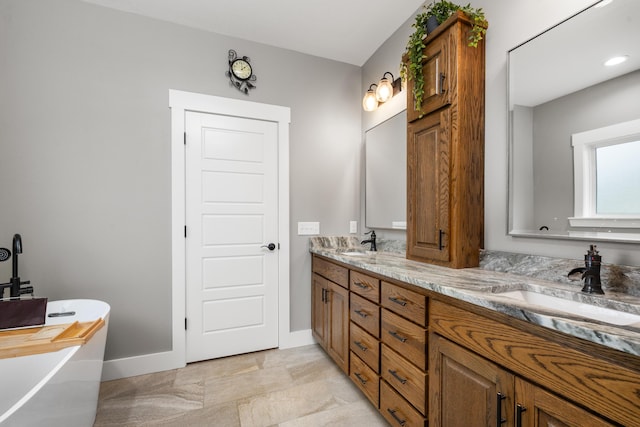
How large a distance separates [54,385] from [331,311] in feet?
5.31

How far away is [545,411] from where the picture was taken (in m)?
0.81

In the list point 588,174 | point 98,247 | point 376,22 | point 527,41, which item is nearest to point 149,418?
point 98,247

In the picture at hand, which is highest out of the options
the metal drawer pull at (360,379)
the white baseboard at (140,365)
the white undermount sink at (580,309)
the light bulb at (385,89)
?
the light bulb at (385,89)

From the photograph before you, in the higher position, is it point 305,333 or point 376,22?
point 376,22

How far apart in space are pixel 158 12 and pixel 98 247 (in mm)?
1878

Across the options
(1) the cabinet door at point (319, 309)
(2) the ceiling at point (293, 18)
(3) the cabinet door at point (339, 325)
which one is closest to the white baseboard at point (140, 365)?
(1) the cabinet door at point (319, 309)

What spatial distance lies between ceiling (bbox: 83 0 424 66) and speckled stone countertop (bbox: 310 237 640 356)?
1917 millimetres

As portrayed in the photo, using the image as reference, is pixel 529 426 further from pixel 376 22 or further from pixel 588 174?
pixel 376 22

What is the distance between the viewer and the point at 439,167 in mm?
1665

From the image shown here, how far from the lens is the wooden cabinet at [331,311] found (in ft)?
6.64

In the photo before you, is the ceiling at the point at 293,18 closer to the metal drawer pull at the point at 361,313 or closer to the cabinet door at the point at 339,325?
the cabinet door at the point at 339,325

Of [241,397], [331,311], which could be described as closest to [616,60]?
[331,311]

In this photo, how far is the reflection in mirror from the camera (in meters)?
2.30

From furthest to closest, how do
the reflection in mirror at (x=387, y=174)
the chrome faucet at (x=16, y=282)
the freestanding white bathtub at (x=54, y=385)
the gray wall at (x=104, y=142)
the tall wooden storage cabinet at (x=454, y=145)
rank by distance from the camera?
the reflection in mirror at (x=387, y=174), the gray wall at (x=104, y=142), the chrome faucet at (x=16, y=282), the tall wooden storage cabinet at (x=454, y=145), the freestanding white bathtub at (x=54, y=385)
